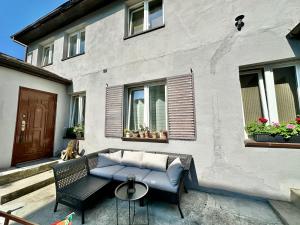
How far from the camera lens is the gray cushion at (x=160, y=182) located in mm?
2650

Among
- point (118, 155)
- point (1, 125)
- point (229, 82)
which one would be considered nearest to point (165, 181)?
point (118, 155)

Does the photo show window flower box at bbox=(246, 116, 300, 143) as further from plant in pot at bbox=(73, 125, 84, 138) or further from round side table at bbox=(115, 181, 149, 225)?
plant in pot at bbox=(73, 125, 84, 138)

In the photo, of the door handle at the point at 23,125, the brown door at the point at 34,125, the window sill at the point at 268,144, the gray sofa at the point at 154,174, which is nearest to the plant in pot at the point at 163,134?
the gray sofa at the point at 154,174

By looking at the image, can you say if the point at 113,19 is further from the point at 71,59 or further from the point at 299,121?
the point at 299,121

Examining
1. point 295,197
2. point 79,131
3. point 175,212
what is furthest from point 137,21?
point 295,197

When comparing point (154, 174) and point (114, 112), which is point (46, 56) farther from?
point (154, 174)

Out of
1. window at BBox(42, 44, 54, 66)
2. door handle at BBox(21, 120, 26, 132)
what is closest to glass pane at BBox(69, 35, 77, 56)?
window at BBox(42, 44, 54, 66)

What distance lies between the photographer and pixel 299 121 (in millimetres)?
2779

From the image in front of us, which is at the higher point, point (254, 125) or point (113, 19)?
point (113, 19)

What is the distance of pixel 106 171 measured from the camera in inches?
132

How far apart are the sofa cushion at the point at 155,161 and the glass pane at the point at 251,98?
219 centimetres

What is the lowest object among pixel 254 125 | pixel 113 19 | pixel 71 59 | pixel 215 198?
pixel 215 198

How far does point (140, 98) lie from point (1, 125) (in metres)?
4.19

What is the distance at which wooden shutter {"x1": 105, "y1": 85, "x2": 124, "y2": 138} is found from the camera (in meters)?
4.63
